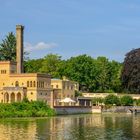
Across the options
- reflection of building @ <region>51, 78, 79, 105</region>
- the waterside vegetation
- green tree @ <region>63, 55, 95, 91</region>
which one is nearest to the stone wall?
reflection of building @ <region>51, 78, 79, 105</region>

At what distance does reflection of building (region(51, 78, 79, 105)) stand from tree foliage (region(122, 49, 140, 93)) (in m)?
78.2

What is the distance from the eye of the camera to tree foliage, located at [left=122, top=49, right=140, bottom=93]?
14914 millimetres

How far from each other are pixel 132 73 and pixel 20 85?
221ft

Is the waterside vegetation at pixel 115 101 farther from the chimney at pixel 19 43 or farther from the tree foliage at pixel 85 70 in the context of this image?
the chimney at pixel 19 43

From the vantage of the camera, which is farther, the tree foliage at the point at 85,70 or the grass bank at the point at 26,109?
the tree foliage at the point at 85,70

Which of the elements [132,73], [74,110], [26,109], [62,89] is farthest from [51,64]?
[132,73]

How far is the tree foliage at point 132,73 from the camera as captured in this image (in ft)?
48.9

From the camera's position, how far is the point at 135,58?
49.9ft

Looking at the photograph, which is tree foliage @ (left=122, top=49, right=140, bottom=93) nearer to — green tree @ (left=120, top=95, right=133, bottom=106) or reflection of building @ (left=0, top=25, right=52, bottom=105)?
reflection of building @ (left=0, top=25, right=52, bottom=105)

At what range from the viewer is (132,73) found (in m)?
15.0

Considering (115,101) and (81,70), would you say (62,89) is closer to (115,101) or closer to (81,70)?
(115,101)

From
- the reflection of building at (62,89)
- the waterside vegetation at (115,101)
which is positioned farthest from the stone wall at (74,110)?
the waterside vegetation at (115,101)

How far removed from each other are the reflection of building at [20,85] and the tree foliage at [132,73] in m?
63.7

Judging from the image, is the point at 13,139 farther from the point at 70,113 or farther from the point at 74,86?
the point at 74,86
